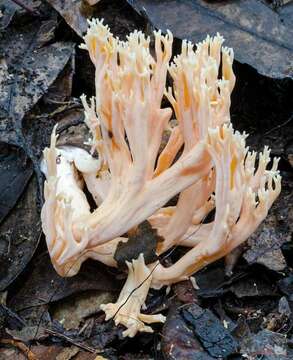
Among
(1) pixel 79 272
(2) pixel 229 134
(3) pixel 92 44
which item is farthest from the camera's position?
(1) pixel 79 272

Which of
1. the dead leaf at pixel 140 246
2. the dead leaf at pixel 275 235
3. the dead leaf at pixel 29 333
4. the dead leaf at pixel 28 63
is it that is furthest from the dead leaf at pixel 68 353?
the dead leaf at pixel 28 63

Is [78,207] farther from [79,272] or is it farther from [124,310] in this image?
[124,310]

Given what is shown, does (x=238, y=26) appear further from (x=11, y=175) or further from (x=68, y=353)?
(x=68, y=353)

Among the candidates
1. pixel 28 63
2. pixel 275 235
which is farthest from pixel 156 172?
pixel 28 63

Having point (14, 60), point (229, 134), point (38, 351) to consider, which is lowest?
point (38, 351)

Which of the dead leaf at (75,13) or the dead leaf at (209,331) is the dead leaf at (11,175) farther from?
the dead leaf at (209,331)

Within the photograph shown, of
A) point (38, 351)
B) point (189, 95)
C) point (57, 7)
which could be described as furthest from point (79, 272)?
point (57, 7)

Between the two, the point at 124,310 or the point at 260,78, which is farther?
the point at 260,78
